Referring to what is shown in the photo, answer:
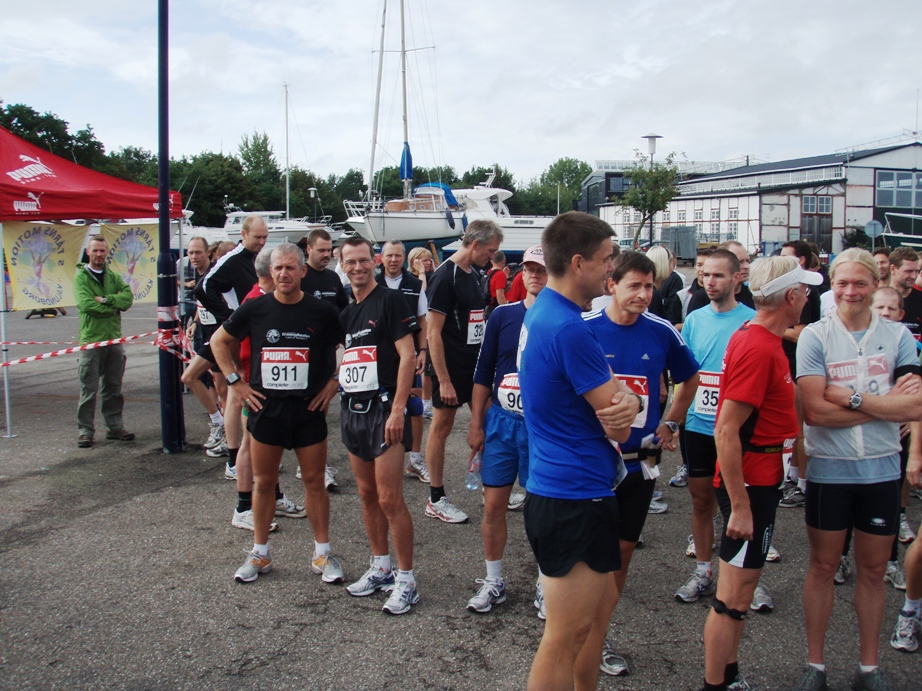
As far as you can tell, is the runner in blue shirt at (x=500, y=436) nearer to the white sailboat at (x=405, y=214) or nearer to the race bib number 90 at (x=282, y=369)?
the race bib number 90 at (x=282, y=369)

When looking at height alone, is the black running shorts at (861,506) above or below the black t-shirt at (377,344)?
below

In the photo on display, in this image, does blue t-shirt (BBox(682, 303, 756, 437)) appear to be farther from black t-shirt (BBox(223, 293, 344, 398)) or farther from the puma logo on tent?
the puma logo on tent

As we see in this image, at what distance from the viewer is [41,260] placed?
858 centimetres

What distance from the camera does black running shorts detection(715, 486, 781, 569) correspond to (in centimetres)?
303

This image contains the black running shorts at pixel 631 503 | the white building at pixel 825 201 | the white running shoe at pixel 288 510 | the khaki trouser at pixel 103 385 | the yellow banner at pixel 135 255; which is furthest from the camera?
the white building at pixel 825 201

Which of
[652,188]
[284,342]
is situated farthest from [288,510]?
[652,188]

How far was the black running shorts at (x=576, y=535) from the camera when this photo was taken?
8.16 ft

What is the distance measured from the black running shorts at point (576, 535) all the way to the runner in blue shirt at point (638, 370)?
842 mm

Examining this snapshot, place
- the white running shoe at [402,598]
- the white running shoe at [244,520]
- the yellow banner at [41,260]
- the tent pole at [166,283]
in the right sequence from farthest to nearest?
the yellow banner at [41,260] → the tent pole at [166,283] → the white running shoe at [244,520] → the white running shoe at [402,598]

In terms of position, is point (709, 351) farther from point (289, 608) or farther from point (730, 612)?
point (289, 608)

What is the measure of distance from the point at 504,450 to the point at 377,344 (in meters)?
0.98

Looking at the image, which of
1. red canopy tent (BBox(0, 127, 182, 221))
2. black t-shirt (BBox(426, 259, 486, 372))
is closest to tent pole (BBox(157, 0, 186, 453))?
red canopy tent (BBox(0, 127, 182, 221))

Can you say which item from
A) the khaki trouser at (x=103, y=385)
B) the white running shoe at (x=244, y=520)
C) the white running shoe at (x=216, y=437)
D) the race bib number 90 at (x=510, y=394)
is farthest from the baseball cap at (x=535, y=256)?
the khaki trouser at (x=103, y=385)

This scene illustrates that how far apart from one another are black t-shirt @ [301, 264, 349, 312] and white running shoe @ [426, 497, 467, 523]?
1821 millimetres
